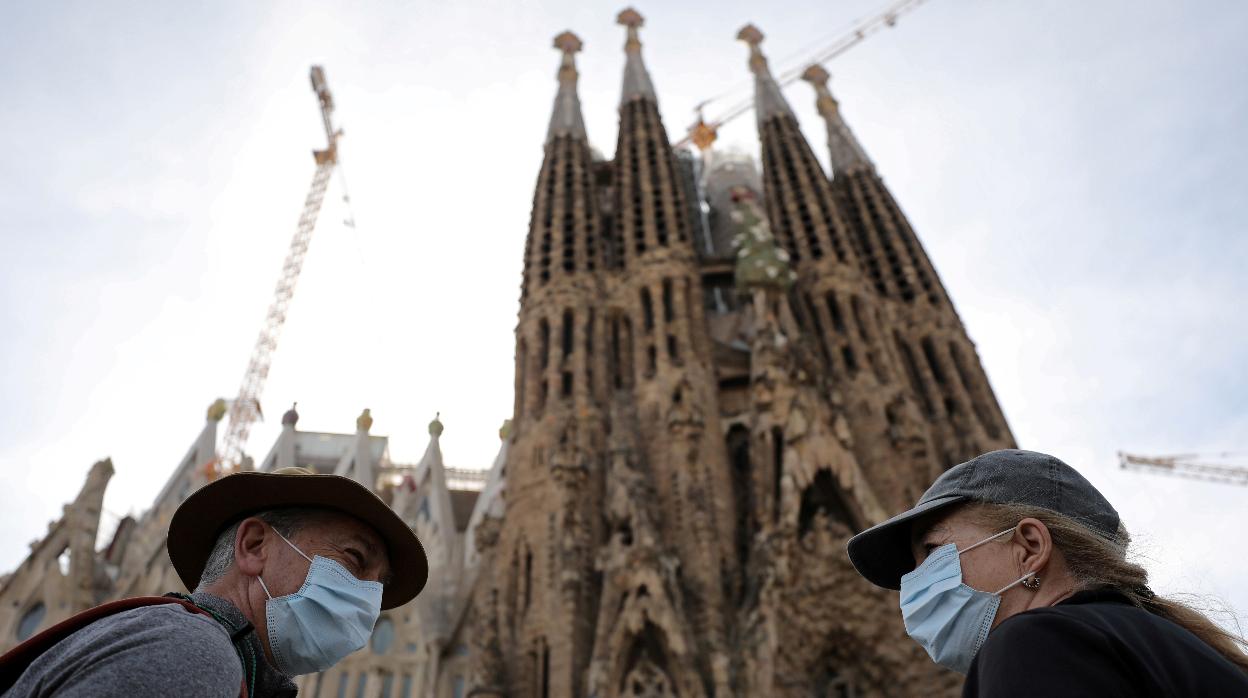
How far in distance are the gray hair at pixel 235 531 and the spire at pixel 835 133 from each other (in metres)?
29.7

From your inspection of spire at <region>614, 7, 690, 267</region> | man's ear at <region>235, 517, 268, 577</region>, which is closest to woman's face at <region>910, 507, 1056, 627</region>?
man's ear at <region>235, 517, 268, 577</region>

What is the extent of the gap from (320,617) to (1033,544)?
196 cm

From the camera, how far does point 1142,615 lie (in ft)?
5.58

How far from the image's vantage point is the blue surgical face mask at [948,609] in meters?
2.26

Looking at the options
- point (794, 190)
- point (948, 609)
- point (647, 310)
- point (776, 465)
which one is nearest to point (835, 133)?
point (794, 190)

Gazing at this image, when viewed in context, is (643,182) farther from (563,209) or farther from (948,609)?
(948,609)

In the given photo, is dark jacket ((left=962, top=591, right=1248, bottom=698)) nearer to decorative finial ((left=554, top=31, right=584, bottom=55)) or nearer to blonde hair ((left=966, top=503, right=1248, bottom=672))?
blonde hair ((left=966, top=503, right=1248, bottom=672))

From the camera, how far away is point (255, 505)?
259 centimetres

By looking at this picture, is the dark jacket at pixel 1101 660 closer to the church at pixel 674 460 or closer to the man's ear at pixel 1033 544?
the man's ear at pixel 1033 544

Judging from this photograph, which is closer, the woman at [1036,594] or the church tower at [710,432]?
the woman at [1036,594]

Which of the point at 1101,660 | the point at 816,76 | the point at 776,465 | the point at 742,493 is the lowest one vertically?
the point at 1101,660

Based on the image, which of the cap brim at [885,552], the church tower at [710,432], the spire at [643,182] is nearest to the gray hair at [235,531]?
the cap brim at [885,552]

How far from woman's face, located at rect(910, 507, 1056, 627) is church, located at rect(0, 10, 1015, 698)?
1255 centimetres

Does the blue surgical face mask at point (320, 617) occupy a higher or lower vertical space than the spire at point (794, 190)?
lower
